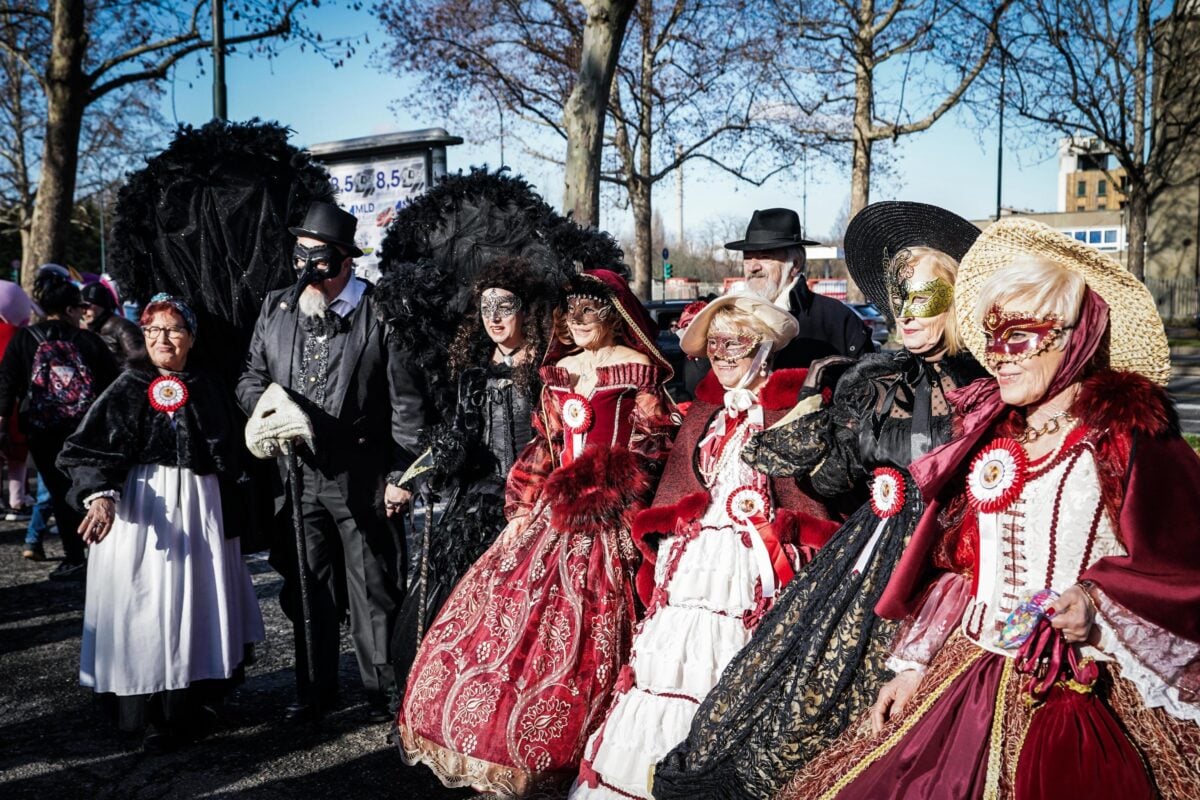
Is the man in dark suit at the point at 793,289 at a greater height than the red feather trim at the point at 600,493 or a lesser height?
greater

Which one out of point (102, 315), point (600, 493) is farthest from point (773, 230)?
point (102, 315)

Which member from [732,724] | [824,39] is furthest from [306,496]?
[824,39]

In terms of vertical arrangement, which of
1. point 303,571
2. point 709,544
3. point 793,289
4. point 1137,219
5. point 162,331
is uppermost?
point 1137,219

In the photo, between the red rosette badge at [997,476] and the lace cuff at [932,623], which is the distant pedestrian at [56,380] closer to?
the lace cuff at [932,623]

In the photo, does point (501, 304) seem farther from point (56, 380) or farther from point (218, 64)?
point (218, 64)

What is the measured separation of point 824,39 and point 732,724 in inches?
766

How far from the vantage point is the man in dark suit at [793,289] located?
17.0 ft

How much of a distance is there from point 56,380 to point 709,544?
5579mm

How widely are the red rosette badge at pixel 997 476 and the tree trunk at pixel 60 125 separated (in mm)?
15171

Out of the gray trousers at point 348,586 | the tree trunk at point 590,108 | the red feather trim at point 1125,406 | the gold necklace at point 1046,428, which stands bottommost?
the gray trousers at point 348,586

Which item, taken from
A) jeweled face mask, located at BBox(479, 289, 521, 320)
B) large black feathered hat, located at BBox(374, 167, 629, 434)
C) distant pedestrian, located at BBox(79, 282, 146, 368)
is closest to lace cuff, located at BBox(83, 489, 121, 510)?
large black feathered hat, located at BBox(374, 167, 629, 434)

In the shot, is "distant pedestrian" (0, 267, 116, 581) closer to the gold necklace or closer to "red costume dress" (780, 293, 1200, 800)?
"red costume dress" (780, 293, 1200, 800)

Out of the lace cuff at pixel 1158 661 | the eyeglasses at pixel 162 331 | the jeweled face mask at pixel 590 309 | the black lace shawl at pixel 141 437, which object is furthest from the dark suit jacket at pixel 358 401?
the lace cuff at pixel 1158 661

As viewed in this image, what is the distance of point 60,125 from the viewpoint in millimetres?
15070
